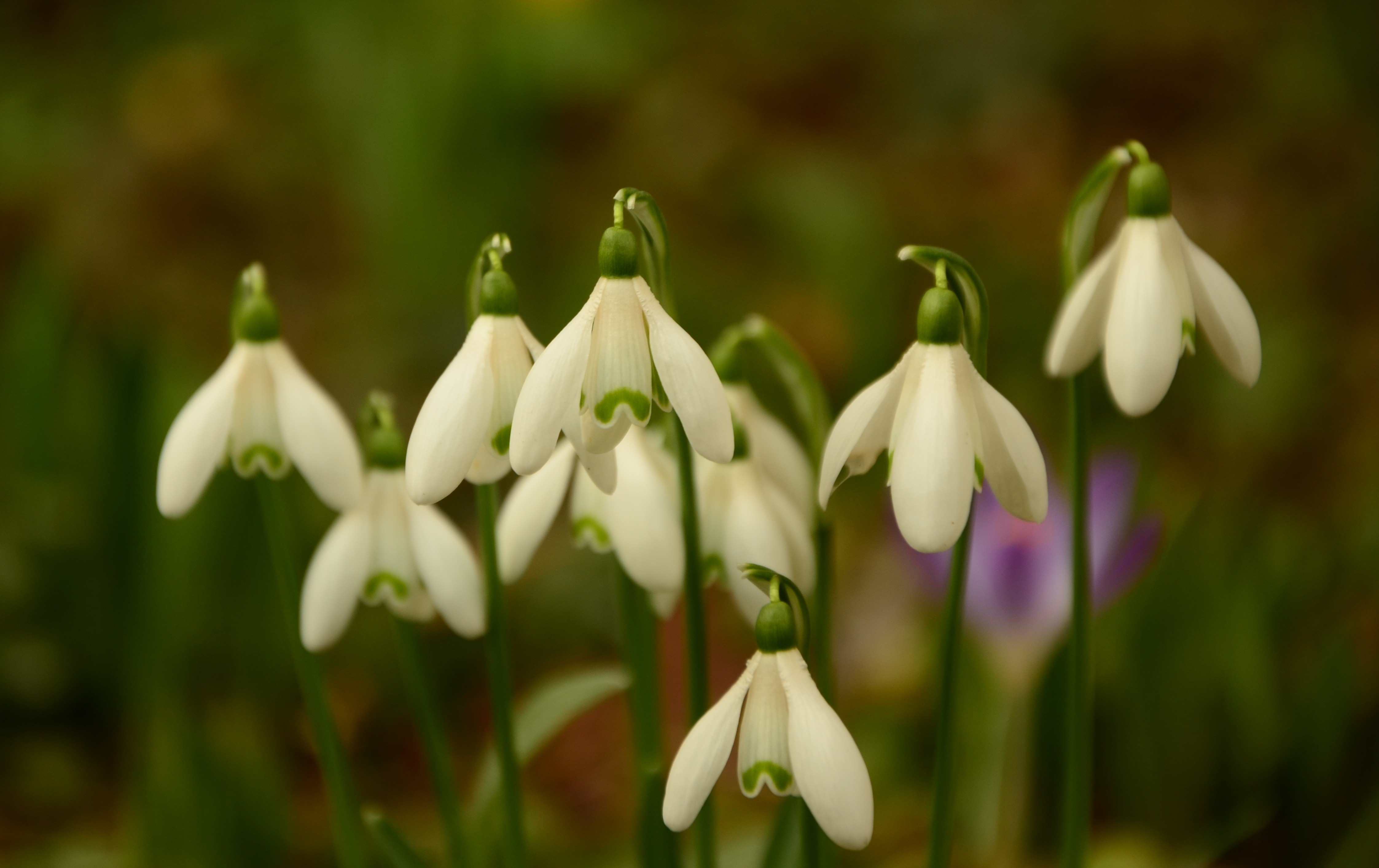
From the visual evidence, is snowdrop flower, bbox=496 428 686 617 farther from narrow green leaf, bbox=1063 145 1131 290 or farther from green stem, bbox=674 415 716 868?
narrow green leaf, bbox=1063 145 1131 290

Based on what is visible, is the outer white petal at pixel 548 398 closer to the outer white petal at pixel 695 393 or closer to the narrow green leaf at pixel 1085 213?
the outer white petal at pixel 695 393

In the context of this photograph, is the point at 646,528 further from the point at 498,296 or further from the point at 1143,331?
the point at 1143,331

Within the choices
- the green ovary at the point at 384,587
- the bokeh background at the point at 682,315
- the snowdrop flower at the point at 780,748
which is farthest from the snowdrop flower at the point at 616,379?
the bokeh background at the point at 682,315

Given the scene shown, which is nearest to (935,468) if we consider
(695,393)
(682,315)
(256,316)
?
(695,393)

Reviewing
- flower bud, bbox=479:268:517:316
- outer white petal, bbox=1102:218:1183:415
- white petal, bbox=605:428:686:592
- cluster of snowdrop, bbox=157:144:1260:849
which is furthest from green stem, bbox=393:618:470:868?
outer white petal, bbox=1102:218:1183:415

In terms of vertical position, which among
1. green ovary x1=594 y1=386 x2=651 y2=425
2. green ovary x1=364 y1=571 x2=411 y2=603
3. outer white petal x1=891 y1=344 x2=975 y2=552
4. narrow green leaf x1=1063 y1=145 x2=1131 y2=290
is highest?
narrow green leaf x1=1063 y1=145 x2=1131 y2=290

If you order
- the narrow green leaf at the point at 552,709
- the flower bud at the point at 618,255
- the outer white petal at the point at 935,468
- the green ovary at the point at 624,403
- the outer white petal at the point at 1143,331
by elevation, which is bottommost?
the narrow green leaf at the point at 552,709

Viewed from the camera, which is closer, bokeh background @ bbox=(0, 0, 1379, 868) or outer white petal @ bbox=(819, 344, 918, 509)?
outer white petal @ bbox=(819, 344, 918, 509)
